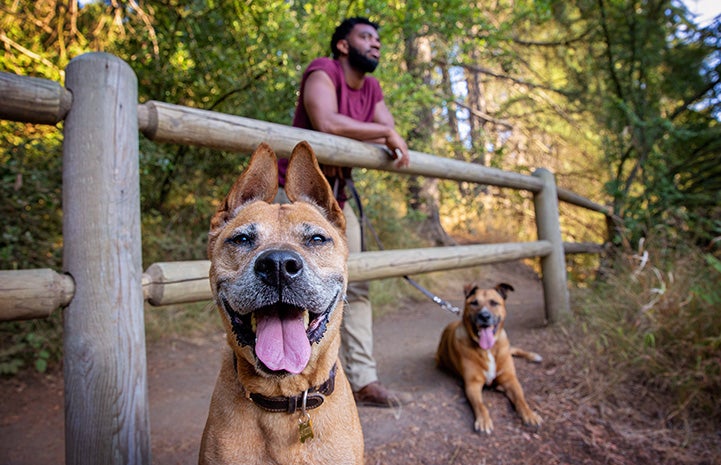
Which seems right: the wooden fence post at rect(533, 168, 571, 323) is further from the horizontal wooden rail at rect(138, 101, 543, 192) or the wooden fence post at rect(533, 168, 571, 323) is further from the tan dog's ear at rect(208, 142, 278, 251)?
the tan dog's ear at rect(208, 142, 278, 251)

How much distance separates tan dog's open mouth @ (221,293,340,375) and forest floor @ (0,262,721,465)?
1241 millimetres

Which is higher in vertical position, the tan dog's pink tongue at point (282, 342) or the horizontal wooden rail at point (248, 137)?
the horizontal wooden rail at point (248, 137)

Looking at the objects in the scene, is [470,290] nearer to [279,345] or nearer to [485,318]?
[485,318]

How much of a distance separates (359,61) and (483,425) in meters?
2.56

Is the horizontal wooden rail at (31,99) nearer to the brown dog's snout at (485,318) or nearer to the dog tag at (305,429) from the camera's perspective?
the dog tag at (305,429)

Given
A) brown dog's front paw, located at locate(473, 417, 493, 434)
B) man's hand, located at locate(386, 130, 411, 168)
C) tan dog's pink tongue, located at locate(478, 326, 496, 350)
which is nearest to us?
brown dog's front paw, located at locate(473, 417, 493, 434)

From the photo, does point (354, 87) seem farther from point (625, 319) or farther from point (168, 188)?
point (168, 188)

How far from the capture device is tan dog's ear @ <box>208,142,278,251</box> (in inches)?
70.7

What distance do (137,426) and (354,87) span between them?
2451mm

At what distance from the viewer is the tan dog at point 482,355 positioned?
2963 millimetres

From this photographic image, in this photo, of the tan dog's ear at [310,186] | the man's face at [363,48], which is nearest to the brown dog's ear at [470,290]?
the man's face at [363,48]

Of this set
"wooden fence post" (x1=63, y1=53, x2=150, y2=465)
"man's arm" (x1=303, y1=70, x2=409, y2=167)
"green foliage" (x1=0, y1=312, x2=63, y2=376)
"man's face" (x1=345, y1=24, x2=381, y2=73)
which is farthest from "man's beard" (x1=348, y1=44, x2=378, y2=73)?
"green foliage" (x1=0, y1=312, x2=63, y2=376)

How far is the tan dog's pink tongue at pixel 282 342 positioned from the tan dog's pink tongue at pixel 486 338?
7.26 feet

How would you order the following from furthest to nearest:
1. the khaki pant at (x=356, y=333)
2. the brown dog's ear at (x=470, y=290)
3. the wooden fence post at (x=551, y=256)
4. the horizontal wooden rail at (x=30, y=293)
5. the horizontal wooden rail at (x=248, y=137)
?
the wooden fence post at (x=551, y=256) → the brown dog's ear at (x=470, y=290) → the khaki pant at (x=356, y=333) → the horizontal wooden rail at (x=248, y=137) → the horizontal wooden rail at (x=30, y=293)
